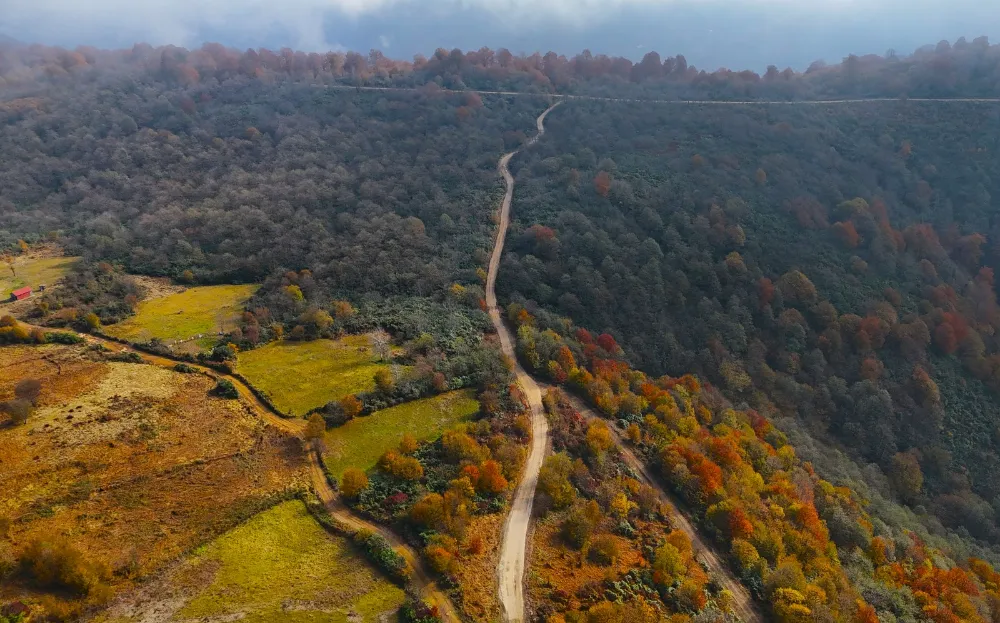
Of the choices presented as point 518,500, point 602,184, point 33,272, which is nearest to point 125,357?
point 33,272

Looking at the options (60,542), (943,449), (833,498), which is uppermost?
(60,542)

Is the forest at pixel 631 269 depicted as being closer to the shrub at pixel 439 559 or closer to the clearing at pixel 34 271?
the shrub at pixel 439 559

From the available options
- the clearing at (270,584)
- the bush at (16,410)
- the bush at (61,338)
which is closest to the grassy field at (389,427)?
the clearing at (270,584)

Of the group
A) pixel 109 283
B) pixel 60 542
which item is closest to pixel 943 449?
pixel 60 542

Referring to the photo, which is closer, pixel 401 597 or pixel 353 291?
pixel 401 597

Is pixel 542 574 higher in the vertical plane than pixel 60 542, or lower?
lower

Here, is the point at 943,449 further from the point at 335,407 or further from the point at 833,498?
the point at 335,407
